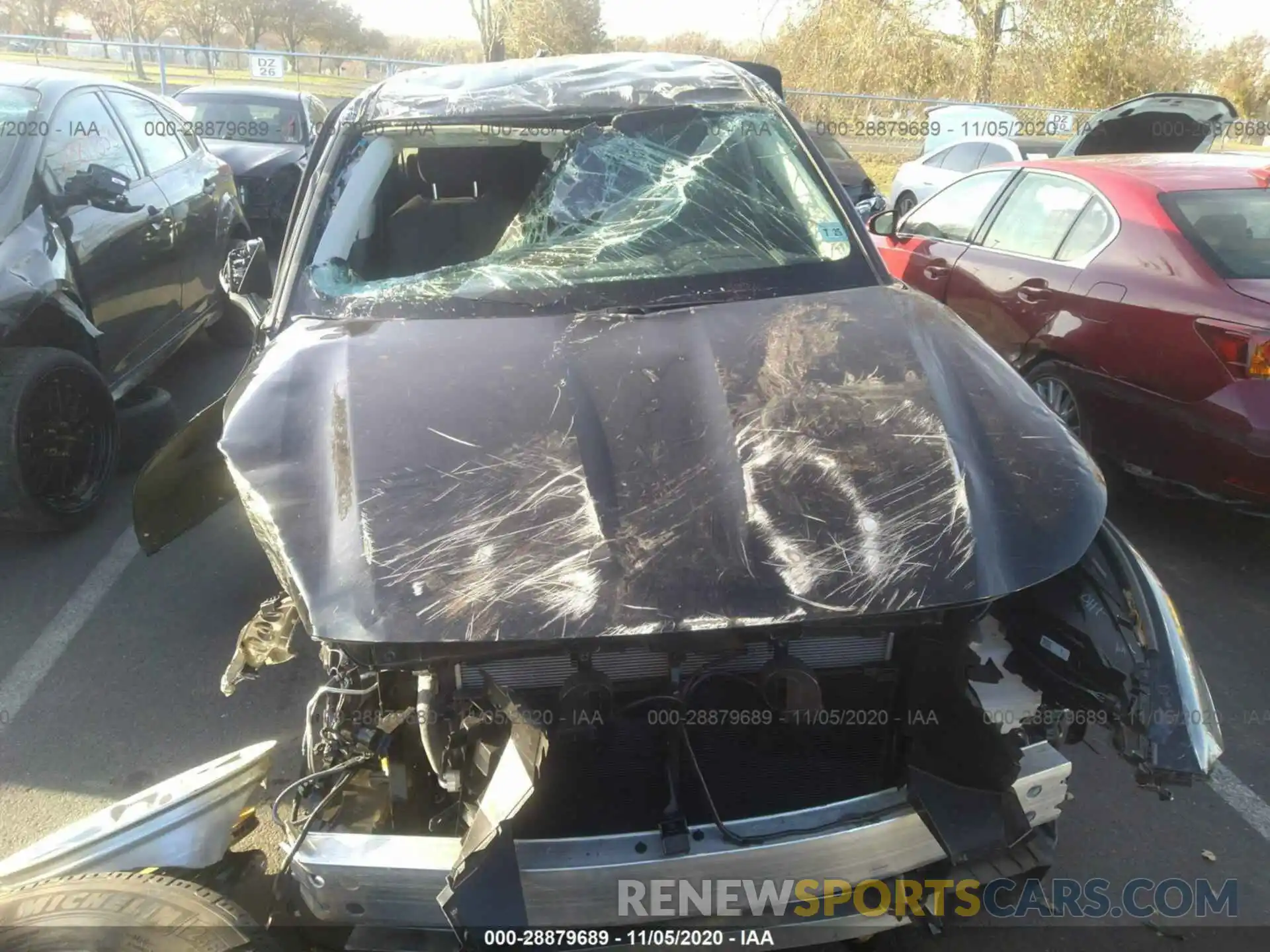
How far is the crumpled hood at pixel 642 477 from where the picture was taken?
1.78 meters

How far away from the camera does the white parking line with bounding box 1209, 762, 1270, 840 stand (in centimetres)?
272

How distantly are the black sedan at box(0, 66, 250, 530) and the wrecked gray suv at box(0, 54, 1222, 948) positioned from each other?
70.6 inches

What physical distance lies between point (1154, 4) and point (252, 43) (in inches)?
1271

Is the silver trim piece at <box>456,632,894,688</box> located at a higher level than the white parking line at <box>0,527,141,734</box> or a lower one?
higher

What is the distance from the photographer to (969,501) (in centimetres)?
197

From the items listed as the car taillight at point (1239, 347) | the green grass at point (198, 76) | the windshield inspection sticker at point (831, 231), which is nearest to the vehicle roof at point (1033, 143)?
the car taillight at point (1239, 347)

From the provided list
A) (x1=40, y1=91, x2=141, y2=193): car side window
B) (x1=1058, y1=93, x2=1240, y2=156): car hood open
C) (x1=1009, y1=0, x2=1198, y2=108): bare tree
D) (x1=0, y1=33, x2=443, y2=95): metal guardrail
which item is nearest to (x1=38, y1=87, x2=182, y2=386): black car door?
(x1=40, y1=91, x2=141, y2=193): car side window

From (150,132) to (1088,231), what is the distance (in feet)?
17.2

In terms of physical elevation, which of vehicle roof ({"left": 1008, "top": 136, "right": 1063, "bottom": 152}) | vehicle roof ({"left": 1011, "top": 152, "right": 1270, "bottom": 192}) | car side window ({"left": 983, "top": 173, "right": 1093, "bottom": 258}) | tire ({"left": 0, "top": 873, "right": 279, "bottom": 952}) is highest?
vehicle roof ({"left": 1011, "top": 152, "right": 1270, "bottom": 192})

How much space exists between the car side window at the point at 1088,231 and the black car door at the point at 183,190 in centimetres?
472

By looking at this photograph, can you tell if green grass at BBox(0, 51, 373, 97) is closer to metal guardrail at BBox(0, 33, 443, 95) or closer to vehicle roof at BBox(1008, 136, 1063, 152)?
metal guardrail at BBox(0, 33, 443, 95)

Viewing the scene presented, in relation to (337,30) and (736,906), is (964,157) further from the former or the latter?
(337,30)

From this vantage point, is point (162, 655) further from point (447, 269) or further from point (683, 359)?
point (683, 359)

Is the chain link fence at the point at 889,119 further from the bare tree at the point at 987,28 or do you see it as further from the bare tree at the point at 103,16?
the bare tree at the point at 103,16
